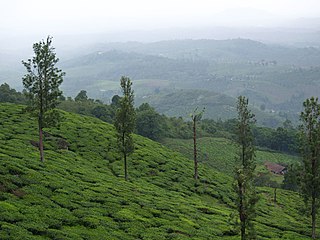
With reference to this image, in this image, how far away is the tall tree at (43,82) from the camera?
42094mm

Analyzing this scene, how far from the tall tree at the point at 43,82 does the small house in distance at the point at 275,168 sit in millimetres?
89021

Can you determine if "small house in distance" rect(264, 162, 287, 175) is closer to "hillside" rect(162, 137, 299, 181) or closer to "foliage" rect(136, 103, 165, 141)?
"hillside" rect(162, 137, 299, 181)

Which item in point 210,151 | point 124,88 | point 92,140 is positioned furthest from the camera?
point 210,151

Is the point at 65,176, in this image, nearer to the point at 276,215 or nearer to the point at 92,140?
the point at 92,140

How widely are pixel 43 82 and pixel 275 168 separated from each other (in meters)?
93.7

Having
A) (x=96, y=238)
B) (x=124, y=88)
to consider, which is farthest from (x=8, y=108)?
(x=96, y=238)

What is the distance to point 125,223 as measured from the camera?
31859 mm

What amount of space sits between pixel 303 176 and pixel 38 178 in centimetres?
3008

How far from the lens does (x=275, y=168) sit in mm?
118062

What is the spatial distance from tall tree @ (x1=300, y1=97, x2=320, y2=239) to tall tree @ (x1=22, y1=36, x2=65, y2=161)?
2972 centimetres

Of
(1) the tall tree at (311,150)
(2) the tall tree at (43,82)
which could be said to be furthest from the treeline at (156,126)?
(1) the tall tree at (311,150)

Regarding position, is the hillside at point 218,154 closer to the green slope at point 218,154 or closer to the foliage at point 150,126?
the green slope at point 218,154

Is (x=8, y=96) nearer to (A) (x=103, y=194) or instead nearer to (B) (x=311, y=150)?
(A) (x=103, y=194)

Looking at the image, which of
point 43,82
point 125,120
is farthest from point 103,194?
point 43,82
